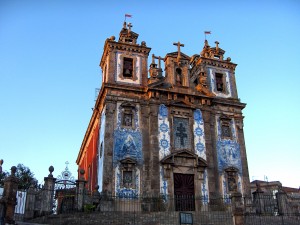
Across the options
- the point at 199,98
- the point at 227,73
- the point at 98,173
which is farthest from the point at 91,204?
the point at 227,73

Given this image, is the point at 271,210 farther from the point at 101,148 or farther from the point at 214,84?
the point at 101,148

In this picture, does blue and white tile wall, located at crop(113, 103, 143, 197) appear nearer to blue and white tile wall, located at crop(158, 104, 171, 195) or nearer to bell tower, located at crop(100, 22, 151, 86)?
blue and white tile wall, located at crop(158, 104, 171, 195)

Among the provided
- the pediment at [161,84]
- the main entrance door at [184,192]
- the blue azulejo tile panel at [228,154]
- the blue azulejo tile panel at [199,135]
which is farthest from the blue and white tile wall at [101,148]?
the blue azulejo tile panel at [228,154]

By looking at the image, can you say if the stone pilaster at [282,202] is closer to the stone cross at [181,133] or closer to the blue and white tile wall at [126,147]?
the stone cross at [181,133]

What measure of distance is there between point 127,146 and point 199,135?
546 centimetres

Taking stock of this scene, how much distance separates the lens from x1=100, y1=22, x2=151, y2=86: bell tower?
988 inches

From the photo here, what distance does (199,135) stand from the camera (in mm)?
24828

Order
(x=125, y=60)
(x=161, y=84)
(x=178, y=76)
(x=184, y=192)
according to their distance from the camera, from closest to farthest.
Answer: (x=184, y=192) < (x=161, y=84) < (x=125, y=60) < (x=178, y=76)

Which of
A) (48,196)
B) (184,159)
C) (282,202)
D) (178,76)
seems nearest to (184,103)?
(178,76)

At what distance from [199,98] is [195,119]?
175cm

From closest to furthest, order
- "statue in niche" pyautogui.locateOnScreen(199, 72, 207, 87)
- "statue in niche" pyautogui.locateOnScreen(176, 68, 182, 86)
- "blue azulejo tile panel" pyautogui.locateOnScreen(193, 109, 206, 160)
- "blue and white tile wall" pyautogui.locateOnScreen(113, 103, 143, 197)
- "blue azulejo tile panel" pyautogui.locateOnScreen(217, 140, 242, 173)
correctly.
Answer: "blue and white tile wall" pyautogui.locateOnScreen(113, 103, 143, 197) < "blue azulejo tile panel" pyautogui.locateOnScreen(193, 109, 206, 160) < "blue azulejo tile panel" pyautogui.locateOnScreen(217, 140, 242, 173) < "statue in niche" pyautogui.locateOnScreen(176, 68, 182, 86) < "statue in niche" pyautogui.locateOnScreen(199, 72, 207, 87)

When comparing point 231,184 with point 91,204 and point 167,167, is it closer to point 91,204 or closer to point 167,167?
point 167,167

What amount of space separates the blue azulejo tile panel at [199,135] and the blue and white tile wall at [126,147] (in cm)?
411

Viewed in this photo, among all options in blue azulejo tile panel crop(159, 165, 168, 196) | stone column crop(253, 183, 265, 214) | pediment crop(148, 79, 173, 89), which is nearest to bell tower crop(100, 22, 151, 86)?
pediment crop(148, 79, 173, 89)
